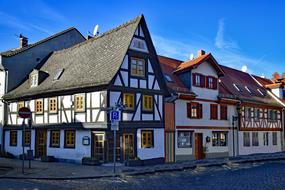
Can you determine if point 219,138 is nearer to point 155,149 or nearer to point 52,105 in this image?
point 155,149

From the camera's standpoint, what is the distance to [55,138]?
24219 millimetres

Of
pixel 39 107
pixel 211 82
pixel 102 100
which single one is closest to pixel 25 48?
pixel 39 107

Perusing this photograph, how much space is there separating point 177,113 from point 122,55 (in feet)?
24.4

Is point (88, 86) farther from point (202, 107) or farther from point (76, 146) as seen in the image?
point (202, 107)

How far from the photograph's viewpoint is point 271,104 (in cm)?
3675

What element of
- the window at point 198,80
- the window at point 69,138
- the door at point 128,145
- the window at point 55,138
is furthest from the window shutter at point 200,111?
the window at point 55,138

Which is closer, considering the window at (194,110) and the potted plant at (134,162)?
the potted plant at (134,162)

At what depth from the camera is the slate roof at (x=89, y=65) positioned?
71.5ft

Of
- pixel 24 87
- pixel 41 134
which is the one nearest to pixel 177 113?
pixel 41 134

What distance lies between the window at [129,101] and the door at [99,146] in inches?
99.7

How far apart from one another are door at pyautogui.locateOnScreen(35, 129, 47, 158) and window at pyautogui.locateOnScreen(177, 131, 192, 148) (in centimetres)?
1001

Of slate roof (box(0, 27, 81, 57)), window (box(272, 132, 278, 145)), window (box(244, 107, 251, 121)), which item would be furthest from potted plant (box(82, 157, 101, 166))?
window (box(272, 132, 278, 145))

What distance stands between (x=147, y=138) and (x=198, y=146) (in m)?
7.02

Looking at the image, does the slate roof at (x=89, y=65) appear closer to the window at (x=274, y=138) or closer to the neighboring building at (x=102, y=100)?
the neighboring building at (x=102, y=100)
